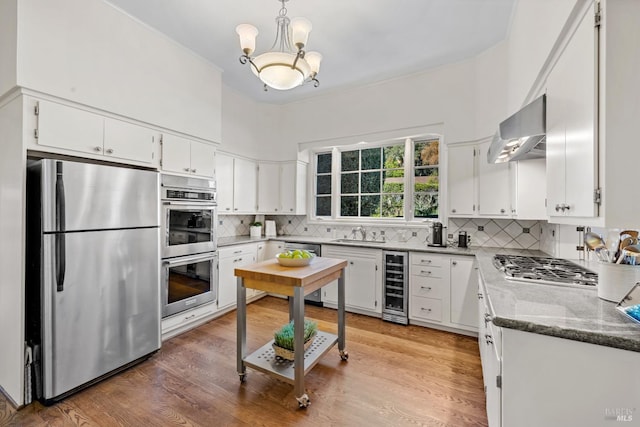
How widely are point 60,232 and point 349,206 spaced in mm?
3363

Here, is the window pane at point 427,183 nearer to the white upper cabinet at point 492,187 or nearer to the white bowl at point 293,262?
the white upper cabinet at point 492,187

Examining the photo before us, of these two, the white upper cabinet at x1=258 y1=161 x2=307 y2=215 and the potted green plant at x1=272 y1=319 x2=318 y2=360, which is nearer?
the potted green plant at x1=272 y1=319 x2=318 y2=360

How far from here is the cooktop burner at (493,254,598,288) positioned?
5.23 feet

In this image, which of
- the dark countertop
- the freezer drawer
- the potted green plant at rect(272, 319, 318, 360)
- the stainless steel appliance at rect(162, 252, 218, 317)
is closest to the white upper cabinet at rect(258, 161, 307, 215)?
the stainless steel appliance at rect(162, 252, 218, 317)

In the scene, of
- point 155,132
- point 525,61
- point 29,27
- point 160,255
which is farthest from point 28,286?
point 525,61

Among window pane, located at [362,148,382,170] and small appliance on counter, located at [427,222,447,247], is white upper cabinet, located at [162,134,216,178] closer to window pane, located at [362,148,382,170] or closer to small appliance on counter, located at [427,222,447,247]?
window pane, located at [362,148,382,170]

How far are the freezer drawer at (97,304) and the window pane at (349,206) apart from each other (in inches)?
106

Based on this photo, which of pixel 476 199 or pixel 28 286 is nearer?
pixel 28 286

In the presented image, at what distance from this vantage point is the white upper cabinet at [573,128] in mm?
1114

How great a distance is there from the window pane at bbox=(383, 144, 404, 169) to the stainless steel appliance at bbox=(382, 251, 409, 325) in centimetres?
134

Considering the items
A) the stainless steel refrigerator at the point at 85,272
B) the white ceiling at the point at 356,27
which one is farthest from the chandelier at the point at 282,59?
the stainless steel refrigerator at the point at 85,272

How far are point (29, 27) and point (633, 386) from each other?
366 centimetres

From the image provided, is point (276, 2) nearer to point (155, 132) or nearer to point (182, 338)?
point (155, 132)

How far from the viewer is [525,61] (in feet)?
6.84
